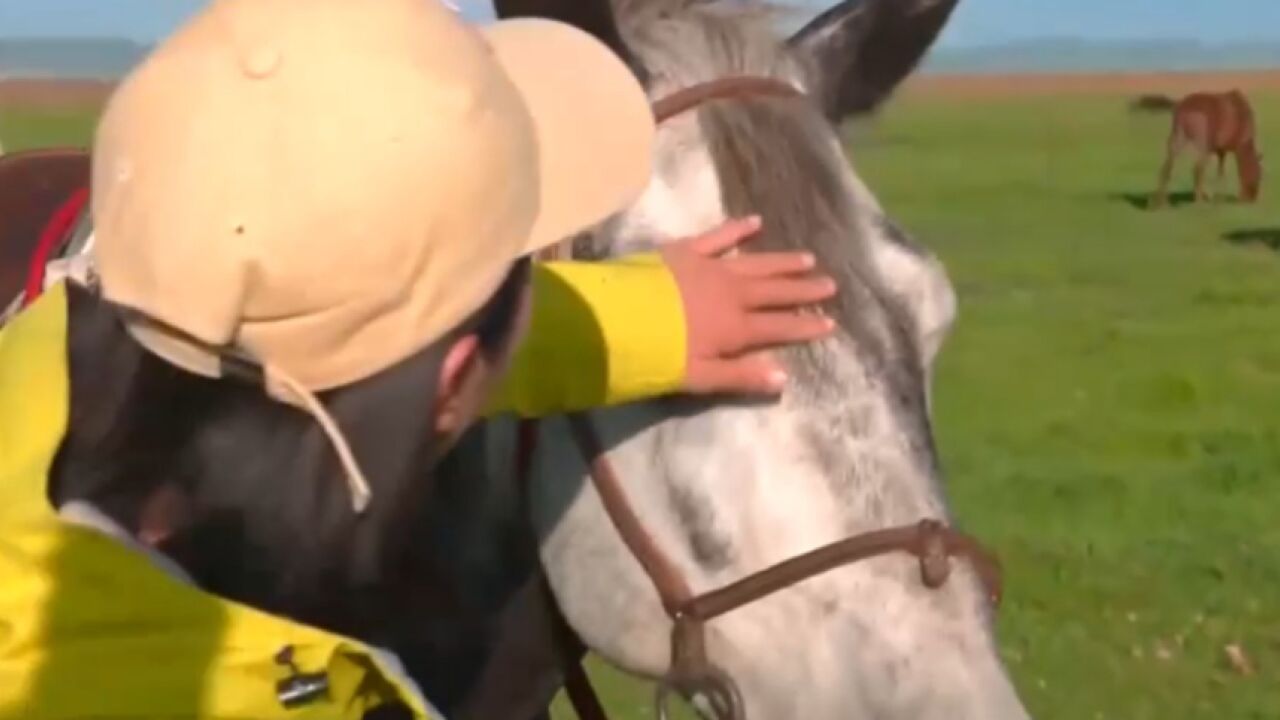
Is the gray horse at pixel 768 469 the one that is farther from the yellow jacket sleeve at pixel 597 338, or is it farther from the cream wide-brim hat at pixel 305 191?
the cream wide-brim hat at pixel 305 191

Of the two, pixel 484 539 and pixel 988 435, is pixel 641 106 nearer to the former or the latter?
pixel 484 539

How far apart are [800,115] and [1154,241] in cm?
2242

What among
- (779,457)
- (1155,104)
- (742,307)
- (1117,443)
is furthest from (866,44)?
(1155,104)

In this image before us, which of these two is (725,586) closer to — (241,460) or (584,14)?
(584,14)

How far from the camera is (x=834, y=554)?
2.55m

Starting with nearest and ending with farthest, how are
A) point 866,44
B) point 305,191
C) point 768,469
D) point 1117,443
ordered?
point 305,191, point 768,469, point 866,44, point 1117,443

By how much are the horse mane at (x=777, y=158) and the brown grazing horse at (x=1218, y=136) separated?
2779cm

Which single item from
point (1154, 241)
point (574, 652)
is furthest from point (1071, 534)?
point (1154, 241)

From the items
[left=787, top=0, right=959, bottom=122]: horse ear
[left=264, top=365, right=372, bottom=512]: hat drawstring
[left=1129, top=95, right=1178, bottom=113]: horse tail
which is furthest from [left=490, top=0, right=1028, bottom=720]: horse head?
[left=1129, top=95, right=1178, bottom=113]: horse tail

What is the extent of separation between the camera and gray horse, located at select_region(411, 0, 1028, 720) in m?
2.57

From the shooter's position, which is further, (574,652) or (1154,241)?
(1154,241)

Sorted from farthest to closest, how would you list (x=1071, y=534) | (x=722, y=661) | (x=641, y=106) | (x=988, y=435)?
(x=988, y=435) < (x=1071, y=534) < (x=722, y=661) < (x=641, y=106)

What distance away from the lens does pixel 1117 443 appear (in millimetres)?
11453

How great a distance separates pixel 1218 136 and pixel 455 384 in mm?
30309
